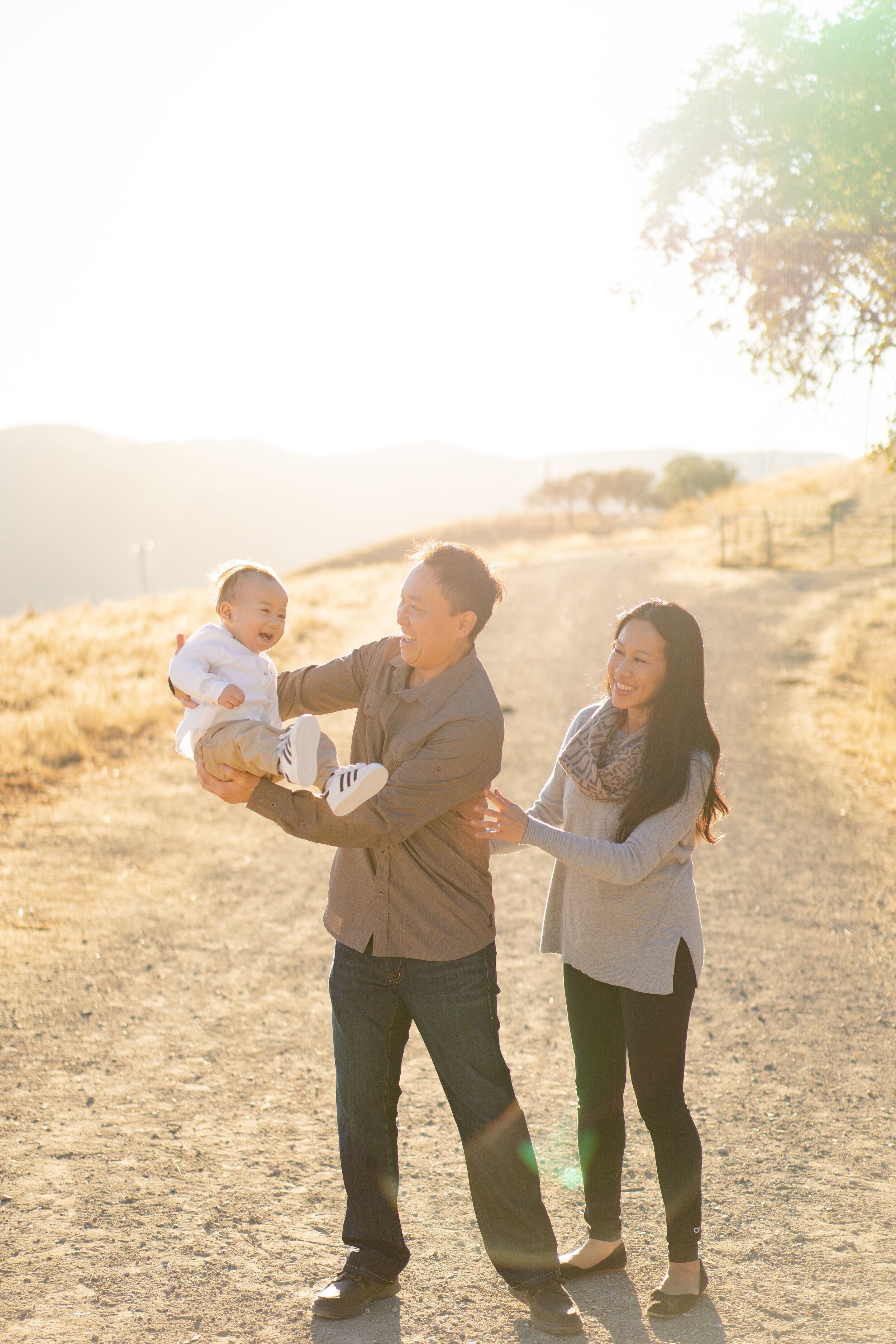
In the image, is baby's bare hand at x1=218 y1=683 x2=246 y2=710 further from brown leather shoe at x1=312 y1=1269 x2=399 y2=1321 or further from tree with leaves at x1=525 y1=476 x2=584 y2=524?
tree with leaves at x1=525 y1=476 x2=584 y2=524

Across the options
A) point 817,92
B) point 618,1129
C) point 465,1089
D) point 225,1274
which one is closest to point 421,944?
point 465,1089

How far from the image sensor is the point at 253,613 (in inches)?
126

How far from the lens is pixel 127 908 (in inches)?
275

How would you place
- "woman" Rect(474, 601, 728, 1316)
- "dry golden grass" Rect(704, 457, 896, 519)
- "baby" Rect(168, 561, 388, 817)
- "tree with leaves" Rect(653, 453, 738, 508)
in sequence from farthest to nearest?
"tree with leaves" Rect(653, 453, 738, 508) < "dry golden grass" Rect(704, 457, 896, 519) < "woman" Rect(474, 601, 728, 1316) < "baby" Rect(168, 561, 388, 817)

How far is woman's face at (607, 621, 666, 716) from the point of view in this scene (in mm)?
3180

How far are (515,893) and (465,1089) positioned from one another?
451 centimetres

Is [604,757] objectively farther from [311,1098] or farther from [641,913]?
[311,1098]

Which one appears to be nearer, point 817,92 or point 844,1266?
point 844,1266

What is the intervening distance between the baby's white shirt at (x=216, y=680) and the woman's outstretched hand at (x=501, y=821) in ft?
2.22

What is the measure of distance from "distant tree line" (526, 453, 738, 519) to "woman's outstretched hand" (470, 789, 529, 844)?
72002 millimetres

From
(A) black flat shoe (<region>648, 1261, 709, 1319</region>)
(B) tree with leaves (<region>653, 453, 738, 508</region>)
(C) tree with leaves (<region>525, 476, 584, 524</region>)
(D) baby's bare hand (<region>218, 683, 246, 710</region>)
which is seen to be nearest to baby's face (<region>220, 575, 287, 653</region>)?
(D) baby's bare hand (<region>218, 683, 246, 710</region>)

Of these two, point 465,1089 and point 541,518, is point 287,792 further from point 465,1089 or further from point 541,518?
point 541,518

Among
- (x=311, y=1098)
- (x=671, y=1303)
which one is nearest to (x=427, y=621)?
(x=671, y=1303)

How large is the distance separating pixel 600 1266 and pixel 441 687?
74.5 inches
